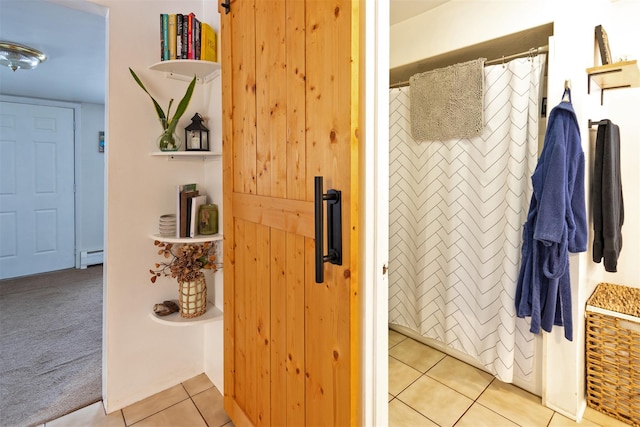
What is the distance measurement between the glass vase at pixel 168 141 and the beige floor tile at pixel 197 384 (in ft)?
4.46

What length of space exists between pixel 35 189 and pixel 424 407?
4795 millimetres

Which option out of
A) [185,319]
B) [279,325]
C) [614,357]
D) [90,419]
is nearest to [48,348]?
[90,419]

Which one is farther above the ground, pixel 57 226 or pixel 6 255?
pixel 57 226

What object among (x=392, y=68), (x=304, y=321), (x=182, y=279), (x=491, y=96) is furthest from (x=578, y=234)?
(x=182, y=279)

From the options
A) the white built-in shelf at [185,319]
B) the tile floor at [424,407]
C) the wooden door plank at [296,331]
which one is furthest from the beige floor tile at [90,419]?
the wooden door plank at [296,331]

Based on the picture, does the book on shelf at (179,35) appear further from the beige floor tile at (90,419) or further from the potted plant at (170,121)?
the beige floor tile at (90,419)

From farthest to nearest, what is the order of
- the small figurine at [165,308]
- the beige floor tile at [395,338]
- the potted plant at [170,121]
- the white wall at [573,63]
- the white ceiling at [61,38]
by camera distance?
the beige floor tile at [395,338], the white ceiling at [61,38], the small figurine at [165,308], the potted plant at [170,121], the white wall at [573,63]

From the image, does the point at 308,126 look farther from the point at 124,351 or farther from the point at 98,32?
the point at 98,32

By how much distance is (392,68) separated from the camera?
239 centimetres

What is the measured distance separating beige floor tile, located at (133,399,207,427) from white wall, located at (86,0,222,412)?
0.62 ft

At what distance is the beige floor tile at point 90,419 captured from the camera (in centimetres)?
170

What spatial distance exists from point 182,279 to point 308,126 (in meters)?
1.15

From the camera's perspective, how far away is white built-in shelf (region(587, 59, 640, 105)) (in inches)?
60.9

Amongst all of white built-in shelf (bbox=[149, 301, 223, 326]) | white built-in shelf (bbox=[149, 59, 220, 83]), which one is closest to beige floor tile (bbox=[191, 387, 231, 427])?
white built-in shelf (bbox=[149, 301, 223, 326])
